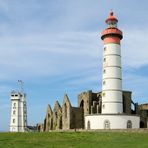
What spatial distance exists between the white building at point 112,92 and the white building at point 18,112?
4427 cm

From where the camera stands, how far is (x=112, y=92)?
5256cm

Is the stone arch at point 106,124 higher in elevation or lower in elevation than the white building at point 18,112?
lower

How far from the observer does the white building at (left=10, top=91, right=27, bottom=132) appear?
Answer: 9526 centimetres

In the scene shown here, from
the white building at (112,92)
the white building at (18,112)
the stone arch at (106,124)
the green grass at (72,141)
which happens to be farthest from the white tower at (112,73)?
the white building at (18,112)

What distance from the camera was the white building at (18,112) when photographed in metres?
95.3

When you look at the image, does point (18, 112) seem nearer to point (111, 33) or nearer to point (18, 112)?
point (18, 112)

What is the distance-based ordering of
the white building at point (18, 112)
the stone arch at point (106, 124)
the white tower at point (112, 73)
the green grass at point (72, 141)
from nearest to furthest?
the green grass at point (72, 141)
the stone arch at point (106, 124)
the white tower at point (112, 73)
the white building at point (18, 112)

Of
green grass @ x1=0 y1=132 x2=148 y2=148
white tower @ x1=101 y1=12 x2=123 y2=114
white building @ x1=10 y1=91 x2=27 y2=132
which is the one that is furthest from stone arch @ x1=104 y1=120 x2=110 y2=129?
white building @ x1=10 y1=91 x2=27 y2=132

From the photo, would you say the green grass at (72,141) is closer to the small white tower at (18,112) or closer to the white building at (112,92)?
the white building at (112,92)

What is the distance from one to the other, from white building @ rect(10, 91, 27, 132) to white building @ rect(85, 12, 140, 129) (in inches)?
1743

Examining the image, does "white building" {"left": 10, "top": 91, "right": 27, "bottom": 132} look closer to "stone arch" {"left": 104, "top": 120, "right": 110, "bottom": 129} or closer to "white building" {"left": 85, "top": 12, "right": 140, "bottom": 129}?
"white building" {"left": 85, "top": 12, "right": 140, "bottom": 129}

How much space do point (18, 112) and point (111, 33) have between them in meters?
49.7

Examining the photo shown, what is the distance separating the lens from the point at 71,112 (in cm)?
→ 6172

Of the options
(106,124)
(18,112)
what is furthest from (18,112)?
(106,124)
